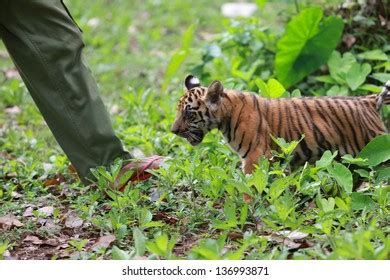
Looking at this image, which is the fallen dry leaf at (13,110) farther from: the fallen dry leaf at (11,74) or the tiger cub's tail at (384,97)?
the tiger cub's tail at (384,97)

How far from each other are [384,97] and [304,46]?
1.32 meters

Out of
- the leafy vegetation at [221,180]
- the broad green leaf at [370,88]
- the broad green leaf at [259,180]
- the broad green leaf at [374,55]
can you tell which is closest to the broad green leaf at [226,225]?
the leafy vegetation at [221,180]

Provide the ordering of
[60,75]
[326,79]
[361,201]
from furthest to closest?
[326,79]
[60,75]
[361,201]

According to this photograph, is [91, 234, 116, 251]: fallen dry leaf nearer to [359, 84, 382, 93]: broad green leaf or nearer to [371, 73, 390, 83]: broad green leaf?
[359, 84, 382, 93]: broad green leaf

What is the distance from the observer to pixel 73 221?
16.3ft

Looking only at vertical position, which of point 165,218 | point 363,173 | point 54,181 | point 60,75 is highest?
point 60,75

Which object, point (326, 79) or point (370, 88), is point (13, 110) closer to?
point (326, 79)

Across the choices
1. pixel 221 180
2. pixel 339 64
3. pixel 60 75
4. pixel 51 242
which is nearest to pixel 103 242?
pixel 51 242

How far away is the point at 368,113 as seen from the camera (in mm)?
5328

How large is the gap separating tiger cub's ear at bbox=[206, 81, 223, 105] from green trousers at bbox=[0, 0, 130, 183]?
66 centimetres

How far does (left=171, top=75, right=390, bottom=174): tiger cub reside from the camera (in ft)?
17.2

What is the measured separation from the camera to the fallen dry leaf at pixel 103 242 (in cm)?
443

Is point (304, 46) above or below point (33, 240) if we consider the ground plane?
above

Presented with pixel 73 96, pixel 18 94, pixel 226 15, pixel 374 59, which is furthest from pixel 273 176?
pixel 226 15
